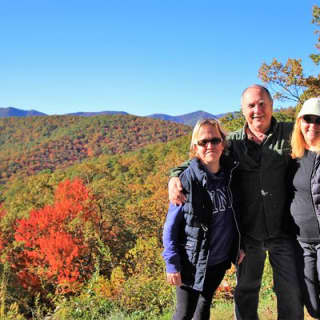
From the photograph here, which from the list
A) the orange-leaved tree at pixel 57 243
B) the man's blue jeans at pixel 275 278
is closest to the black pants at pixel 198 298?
the man's blue jeans at pixel 275 278

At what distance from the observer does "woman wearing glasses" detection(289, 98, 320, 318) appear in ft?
7.55

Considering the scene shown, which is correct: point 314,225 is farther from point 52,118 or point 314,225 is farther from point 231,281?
point 52,118

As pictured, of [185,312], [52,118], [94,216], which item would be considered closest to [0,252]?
[94,216]

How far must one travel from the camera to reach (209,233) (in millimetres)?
2336

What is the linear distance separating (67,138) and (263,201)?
357 feet

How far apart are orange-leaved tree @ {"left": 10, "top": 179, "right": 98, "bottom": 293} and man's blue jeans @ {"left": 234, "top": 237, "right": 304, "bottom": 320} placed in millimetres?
14543

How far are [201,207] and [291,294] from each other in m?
1.02

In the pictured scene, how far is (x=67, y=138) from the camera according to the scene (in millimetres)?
106125

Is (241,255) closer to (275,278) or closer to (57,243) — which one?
(275,278)

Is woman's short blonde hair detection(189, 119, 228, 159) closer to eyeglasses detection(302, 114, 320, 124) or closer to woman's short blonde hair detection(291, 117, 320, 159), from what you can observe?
woman's short blonde hair detection(291, 117, 320, 159)

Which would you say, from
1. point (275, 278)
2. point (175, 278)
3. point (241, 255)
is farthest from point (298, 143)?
point (175, 278)

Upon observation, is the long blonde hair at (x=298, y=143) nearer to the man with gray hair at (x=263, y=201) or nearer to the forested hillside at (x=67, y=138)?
the man with gray hair at (x=263, y=201)

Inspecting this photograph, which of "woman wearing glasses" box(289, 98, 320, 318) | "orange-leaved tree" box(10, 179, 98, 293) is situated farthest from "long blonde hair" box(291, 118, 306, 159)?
"orange-leaved tree" box(10, 179, 98, 293)

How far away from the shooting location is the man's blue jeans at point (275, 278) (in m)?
2.46
